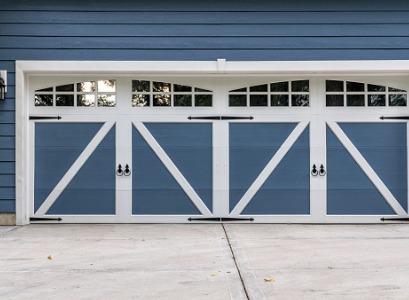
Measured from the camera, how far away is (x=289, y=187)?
6711 millimetres

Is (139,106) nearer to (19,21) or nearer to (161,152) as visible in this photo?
(161,152)

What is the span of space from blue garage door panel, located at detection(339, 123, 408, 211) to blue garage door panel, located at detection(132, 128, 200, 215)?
264 centimetres

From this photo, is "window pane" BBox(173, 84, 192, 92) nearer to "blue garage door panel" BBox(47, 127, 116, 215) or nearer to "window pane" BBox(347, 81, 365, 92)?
"blue garage door panel" BBox(47, 127, 116, 215)

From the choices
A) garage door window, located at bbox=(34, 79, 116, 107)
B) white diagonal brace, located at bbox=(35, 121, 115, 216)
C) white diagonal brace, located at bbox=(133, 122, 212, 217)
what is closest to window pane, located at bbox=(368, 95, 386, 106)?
white diagonal brace, located at bbox=(133, 122, 212, 217)

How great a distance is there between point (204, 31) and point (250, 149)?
186 cm

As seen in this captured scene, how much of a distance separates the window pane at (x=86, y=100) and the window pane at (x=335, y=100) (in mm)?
3505

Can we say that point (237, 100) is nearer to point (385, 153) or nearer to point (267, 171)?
point (267, 171)

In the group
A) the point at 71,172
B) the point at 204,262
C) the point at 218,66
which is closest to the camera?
the point at 204,262

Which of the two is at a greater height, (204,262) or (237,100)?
(237,100)

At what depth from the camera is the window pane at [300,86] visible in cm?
678

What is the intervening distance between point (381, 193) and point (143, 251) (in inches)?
150

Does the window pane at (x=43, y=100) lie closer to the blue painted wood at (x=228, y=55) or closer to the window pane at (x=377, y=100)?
the blue painted wood at (x=228, y=55)

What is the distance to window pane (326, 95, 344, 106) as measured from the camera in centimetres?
678

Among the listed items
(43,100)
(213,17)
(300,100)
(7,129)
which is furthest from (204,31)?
(7,129)
